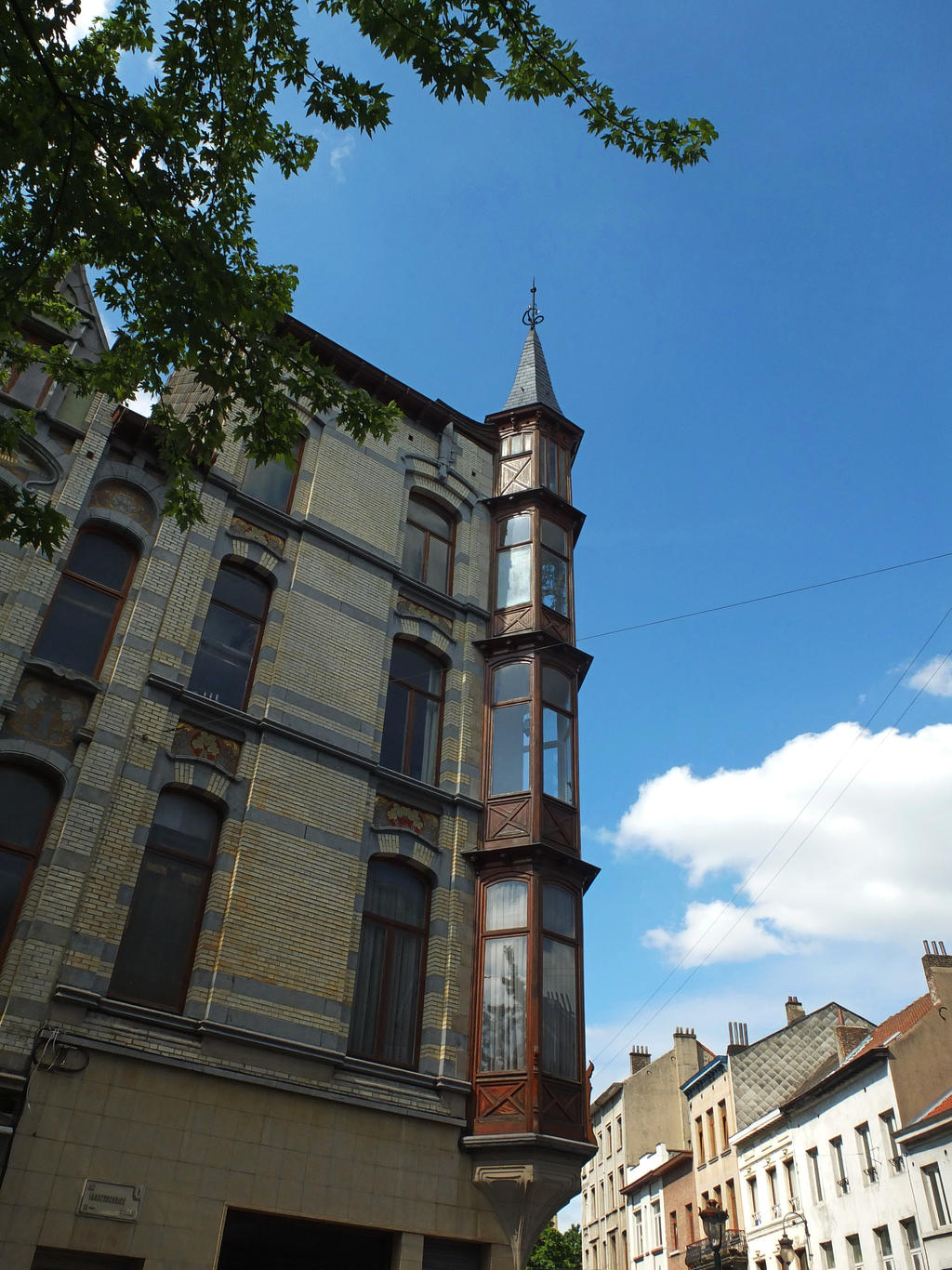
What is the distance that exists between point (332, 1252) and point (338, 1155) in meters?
1.26

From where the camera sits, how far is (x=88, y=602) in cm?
1455

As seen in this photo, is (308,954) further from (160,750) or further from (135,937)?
(160,750)

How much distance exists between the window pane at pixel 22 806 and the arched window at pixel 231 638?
9.35 ft

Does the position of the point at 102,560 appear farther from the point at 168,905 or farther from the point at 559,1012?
the point at 559,1012

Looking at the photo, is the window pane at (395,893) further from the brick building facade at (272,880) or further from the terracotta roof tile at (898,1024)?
the terracotta roof tile at (898,1024)

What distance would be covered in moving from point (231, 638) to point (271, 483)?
3586 millimetres

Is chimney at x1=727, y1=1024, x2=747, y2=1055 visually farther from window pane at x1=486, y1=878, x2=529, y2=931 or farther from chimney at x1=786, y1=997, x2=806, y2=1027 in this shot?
window pane at x1=486, y1=878, x2=529, y2=931

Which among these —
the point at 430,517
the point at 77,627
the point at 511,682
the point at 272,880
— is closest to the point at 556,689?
the point at 511,682

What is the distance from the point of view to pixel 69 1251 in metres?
10.7

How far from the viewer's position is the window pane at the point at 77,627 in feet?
45.7

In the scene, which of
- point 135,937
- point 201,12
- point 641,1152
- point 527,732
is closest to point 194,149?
point 201,12

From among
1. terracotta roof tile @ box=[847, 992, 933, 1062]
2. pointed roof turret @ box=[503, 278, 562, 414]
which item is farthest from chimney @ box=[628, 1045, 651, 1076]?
pointed roof turret @ box=[503, 278, 562, 414]

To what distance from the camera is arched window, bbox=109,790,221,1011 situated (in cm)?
1282

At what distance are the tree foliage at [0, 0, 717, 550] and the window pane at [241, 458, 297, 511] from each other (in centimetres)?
736
